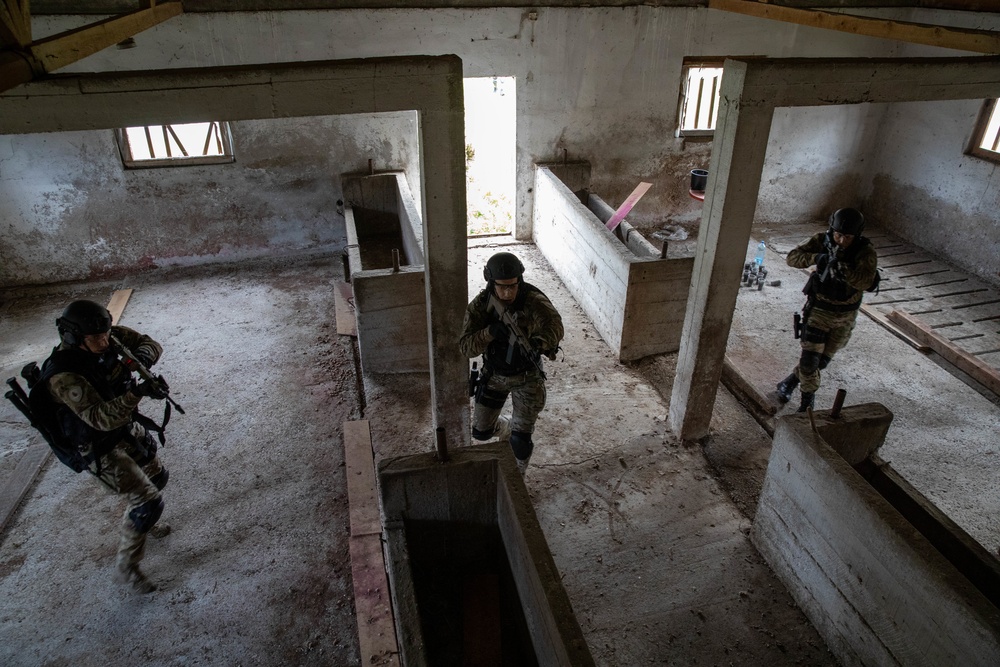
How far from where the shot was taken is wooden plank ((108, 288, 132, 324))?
25.1ft

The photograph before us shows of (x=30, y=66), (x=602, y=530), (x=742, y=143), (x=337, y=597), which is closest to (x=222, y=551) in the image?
(x=337, y=597)

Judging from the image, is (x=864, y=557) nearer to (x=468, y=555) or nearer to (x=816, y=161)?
(x=468, y=555)

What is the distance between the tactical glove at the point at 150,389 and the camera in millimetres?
3977

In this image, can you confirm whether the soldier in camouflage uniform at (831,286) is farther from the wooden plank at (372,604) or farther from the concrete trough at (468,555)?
the wooden plank at (372,604)

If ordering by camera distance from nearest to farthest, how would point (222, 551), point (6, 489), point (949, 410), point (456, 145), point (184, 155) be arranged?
point (456, 145)
point (222, 551)
point (6, 489)
point (949, 410)
point (184, 155)

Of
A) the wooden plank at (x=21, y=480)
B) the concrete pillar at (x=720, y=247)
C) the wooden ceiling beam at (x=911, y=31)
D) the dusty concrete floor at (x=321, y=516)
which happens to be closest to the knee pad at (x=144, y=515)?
the dusty concrete floor at (x=321, y=516)

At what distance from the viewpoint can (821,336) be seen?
568cm

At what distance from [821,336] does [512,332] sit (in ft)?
9.99

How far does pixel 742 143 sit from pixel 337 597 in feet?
13.3

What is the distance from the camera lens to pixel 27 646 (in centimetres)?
390

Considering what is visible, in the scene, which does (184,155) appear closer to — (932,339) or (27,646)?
(27,646)

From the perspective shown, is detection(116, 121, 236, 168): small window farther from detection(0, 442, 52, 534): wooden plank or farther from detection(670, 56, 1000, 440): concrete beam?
detection(670, 56, 1000, 440): concrete beam

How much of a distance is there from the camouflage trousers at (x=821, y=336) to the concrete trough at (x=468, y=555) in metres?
3.42

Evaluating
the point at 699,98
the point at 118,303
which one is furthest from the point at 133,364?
the point at 699,98
